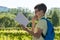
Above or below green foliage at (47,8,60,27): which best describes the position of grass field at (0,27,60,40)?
below

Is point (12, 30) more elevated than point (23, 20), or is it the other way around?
point (23, 20)

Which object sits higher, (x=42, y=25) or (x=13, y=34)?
(x=42, y=25)

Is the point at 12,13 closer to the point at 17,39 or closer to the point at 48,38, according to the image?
the point at 17,39

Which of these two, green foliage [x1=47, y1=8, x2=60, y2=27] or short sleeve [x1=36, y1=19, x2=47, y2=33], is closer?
short sleeve [x1=36, y1=19, x2=47, y2=33]

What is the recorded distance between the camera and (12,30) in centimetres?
261

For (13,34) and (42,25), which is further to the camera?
(13,34)

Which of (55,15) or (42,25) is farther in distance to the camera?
(55,15)

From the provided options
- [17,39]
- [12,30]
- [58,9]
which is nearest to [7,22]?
[12,30]

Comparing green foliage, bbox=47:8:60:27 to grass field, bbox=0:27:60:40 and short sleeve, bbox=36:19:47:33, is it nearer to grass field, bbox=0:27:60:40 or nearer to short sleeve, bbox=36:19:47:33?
grass field, bbox=0:27:60:40

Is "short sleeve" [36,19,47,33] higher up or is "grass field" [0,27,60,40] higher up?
"short sleeve" [36,19,47,33]

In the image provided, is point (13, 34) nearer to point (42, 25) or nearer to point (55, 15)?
point (55, 15)

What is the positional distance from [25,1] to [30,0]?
0.09m

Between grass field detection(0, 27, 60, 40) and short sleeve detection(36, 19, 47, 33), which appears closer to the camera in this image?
short sleeve detection(36, 19, 47, 33)

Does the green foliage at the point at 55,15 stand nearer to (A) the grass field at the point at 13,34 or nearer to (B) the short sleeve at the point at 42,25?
(A) the grass field at the point at 13,34
